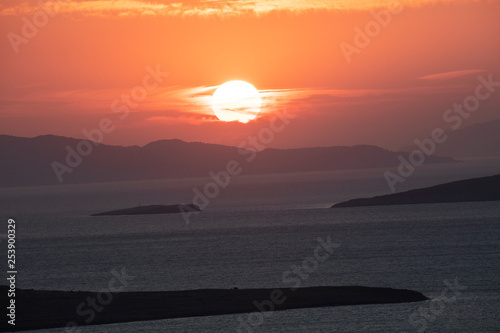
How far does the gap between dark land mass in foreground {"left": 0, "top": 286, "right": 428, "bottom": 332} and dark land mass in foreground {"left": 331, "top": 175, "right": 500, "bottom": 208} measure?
12004cm

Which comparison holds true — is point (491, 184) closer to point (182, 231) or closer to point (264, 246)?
point (182, 231)

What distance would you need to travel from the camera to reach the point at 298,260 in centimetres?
7744

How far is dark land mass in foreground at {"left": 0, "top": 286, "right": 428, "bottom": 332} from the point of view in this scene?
134ft

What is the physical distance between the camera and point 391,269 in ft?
220

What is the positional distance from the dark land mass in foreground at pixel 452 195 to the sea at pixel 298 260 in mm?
7084

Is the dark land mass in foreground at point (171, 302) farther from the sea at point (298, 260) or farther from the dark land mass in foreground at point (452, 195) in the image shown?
the dark land mass in foreground at point (452, 195)

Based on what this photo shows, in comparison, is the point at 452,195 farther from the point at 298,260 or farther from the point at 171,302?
the point at 171,302

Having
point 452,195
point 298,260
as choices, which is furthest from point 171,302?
point 452,195

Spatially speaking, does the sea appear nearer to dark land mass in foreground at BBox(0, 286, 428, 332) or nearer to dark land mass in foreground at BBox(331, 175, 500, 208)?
dark land mass in foreground at BBox(0, 286, 428, 332)

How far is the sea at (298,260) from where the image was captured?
41.1 m

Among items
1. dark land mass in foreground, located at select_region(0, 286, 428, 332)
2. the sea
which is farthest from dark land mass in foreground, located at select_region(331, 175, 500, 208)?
dark land mass in foreground, located at select_region(0, 286, 428, 332)

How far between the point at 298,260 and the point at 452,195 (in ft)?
312

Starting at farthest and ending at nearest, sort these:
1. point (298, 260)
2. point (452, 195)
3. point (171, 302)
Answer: point (452, 195) → point (298, 260) → point (171, 302)

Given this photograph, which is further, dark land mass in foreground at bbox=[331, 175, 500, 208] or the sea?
dark land mass in foreground at bbox=[331, 175, 500, 208]
